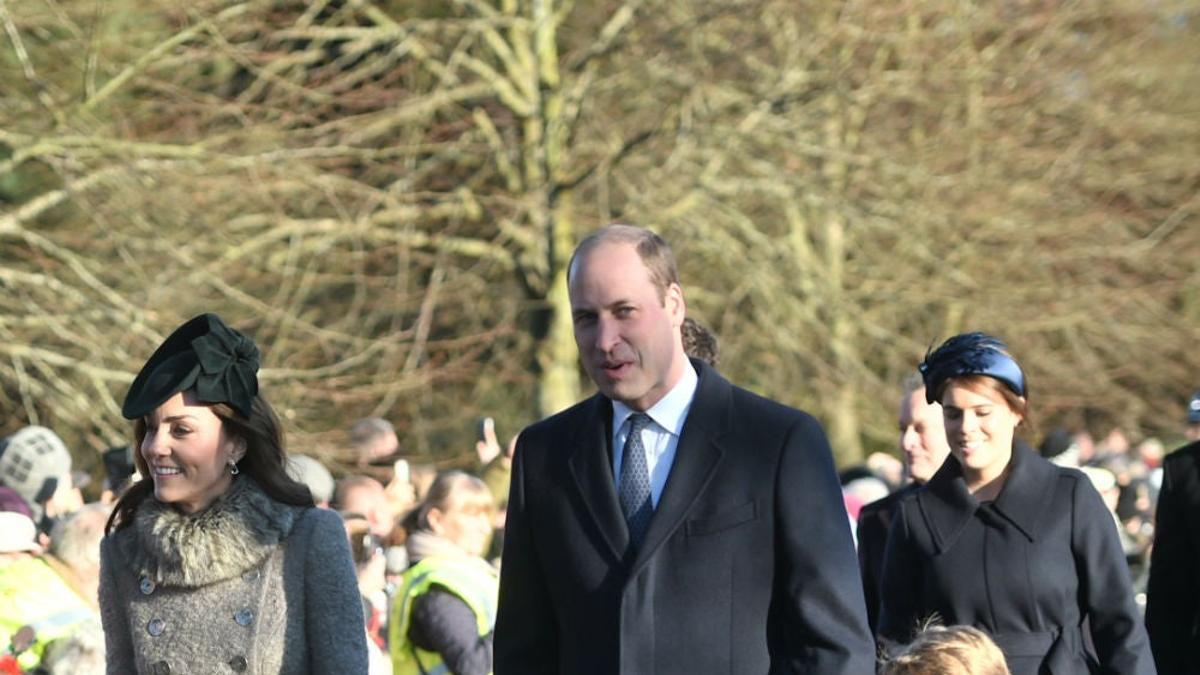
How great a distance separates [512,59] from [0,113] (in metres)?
5.95

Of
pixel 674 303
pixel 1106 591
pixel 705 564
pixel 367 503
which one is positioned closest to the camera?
pixel 705 564

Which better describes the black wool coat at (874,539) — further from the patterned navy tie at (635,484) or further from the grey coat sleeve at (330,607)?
the patterned navy tie at (635,484)

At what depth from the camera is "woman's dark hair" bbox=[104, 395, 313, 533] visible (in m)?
4.75

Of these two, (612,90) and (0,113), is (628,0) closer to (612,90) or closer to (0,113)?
(612,90)

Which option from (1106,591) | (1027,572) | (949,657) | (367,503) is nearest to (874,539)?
(1027,572)

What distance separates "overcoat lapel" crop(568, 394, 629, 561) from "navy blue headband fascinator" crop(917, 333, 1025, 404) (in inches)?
77.5

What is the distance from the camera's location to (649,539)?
411 cm

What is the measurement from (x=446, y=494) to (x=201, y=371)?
276cm

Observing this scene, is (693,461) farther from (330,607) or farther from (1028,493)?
(1028,493)

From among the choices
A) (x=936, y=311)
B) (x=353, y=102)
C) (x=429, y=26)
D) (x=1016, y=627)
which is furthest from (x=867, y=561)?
(x=936, y=311)

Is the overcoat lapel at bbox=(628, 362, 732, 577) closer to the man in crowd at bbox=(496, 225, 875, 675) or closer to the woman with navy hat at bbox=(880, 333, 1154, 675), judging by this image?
the man in crowd at bbox=(496, 225, 875, 675)

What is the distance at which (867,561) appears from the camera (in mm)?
6621

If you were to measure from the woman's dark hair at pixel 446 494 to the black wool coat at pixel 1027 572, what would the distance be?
176cm

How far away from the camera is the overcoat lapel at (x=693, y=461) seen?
4.12 metres
